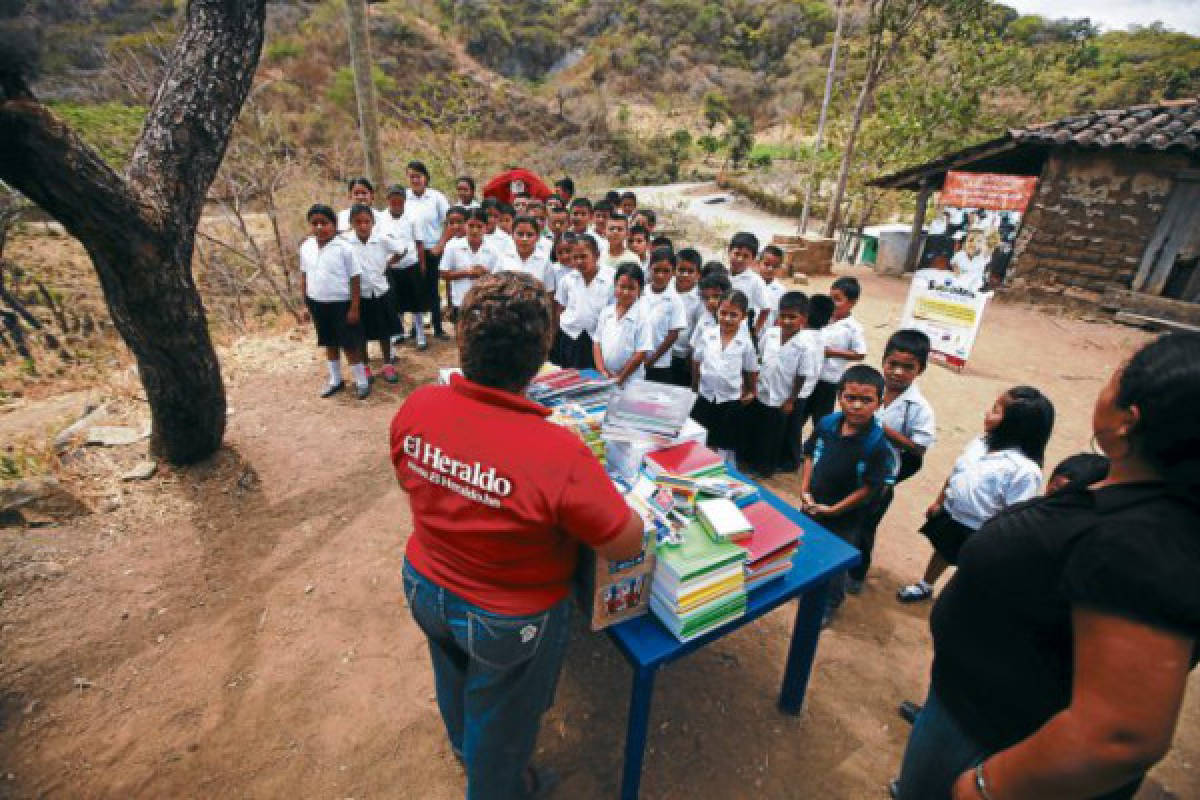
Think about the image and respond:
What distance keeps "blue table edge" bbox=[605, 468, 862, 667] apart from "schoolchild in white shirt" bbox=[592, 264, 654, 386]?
1.70 m

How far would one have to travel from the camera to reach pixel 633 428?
7.66 ft

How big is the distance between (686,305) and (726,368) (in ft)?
2.87

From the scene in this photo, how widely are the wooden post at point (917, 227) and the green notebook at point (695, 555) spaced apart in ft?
41.5

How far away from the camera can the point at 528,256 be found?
5.00 m

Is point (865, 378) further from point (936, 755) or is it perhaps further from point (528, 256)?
point (528, 256)

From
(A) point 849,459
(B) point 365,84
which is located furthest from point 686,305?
(B) point 365,84

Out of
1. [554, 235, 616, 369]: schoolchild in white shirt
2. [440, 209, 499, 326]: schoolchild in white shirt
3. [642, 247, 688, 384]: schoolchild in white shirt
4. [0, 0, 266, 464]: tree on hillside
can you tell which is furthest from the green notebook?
[440, 209, 499, 326]: schoolchild in white shirt

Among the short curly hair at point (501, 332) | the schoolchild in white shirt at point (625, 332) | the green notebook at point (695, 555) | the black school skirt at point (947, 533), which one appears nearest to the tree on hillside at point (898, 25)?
the schoolchild in white shirt at point (625, 332)

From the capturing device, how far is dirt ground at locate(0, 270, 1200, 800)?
7.39 feet

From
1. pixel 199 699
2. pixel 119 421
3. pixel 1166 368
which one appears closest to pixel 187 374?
pixel 119 421

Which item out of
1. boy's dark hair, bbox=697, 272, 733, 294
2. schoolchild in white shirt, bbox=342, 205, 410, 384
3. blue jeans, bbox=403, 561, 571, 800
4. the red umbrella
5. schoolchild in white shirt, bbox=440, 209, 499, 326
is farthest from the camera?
the red umbrella

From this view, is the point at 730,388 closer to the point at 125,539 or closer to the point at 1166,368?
the point at 1166,368

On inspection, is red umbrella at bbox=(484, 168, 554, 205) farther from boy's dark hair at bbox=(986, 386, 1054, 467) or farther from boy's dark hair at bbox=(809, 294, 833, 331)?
boy's dark hair at bbox=(986, 386, 1054, 467)

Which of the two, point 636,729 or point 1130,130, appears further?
point 1130,130
